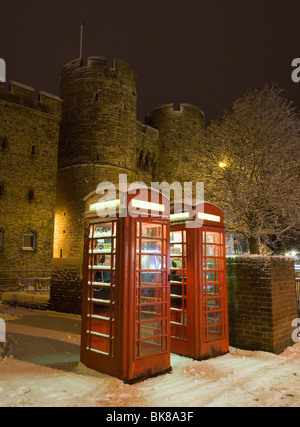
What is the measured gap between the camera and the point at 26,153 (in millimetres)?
19578

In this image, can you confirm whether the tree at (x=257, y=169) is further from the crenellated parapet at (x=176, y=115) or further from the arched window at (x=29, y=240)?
the crenellated parapet at (x=176, y=115)

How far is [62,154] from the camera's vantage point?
22516 mm

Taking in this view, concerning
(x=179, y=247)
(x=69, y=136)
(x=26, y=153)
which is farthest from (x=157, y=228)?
(x=69, y=136)

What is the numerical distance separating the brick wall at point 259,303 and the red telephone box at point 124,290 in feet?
6.00

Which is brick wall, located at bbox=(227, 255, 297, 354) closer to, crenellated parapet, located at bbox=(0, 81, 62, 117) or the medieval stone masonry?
the medieval stone masonry

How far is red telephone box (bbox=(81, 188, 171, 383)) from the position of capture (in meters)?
4.00

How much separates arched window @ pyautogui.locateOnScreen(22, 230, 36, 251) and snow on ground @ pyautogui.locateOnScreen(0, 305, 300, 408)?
14.1m

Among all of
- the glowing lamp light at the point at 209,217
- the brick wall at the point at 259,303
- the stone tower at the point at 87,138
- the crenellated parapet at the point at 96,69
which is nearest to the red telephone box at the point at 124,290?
the glowing lamp light at the point at 209,217

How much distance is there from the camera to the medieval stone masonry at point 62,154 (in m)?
18.6

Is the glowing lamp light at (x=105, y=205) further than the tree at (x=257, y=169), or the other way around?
the tree at (x=257, y=169)

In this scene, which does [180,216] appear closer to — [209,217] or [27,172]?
[209,217]

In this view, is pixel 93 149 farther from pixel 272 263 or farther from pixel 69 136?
pixel 272 263

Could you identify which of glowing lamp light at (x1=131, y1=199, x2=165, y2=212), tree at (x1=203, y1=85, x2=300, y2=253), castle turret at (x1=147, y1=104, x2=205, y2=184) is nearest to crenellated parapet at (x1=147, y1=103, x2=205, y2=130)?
castle turret at (x1=147, y1=104, x2=205, y2=184)
